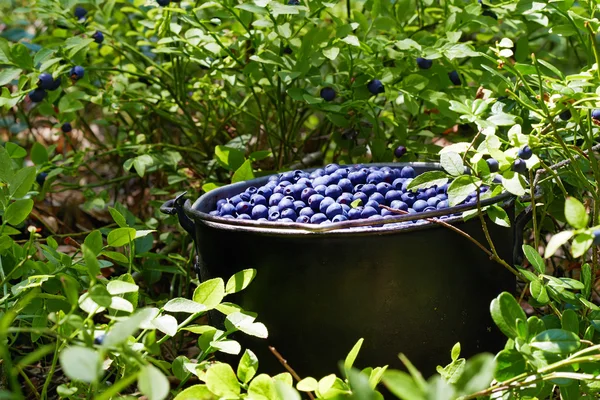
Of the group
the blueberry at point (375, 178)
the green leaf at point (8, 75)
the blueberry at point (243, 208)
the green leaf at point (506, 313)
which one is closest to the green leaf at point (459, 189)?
the green leaf at point (506, 313)

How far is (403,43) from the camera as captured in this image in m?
1.71

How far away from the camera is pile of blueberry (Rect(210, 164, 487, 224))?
1424 mm

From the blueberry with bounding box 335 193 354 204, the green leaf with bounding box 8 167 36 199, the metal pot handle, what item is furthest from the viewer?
the metal pot handle

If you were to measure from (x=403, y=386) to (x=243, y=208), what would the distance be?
32.8 inches

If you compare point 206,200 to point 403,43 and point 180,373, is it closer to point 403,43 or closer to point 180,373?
point 180,373

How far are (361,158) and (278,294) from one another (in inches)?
32.2

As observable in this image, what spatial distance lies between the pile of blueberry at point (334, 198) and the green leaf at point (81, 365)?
0.71 meters

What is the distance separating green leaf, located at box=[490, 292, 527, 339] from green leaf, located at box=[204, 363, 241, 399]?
0.37 meters

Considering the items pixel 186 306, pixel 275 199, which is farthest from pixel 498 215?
pixel 186 306

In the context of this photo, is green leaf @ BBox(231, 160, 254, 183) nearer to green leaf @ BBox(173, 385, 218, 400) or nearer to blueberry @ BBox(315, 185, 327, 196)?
blueberry @ BBox(315, 185, 327, 196)

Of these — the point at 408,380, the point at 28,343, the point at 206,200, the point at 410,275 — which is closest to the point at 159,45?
the point at 206,200

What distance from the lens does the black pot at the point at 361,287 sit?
1311 mm

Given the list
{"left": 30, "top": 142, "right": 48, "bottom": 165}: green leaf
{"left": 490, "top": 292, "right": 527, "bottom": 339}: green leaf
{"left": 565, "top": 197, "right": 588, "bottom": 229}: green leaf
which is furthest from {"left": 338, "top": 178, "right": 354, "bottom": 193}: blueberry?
{"left": 30, "top": 142, "right": 48, "bottom": 165}: green leaf

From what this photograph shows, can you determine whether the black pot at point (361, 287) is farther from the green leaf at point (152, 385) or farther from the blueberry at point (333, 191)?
the green leaf at point (152, 385)
